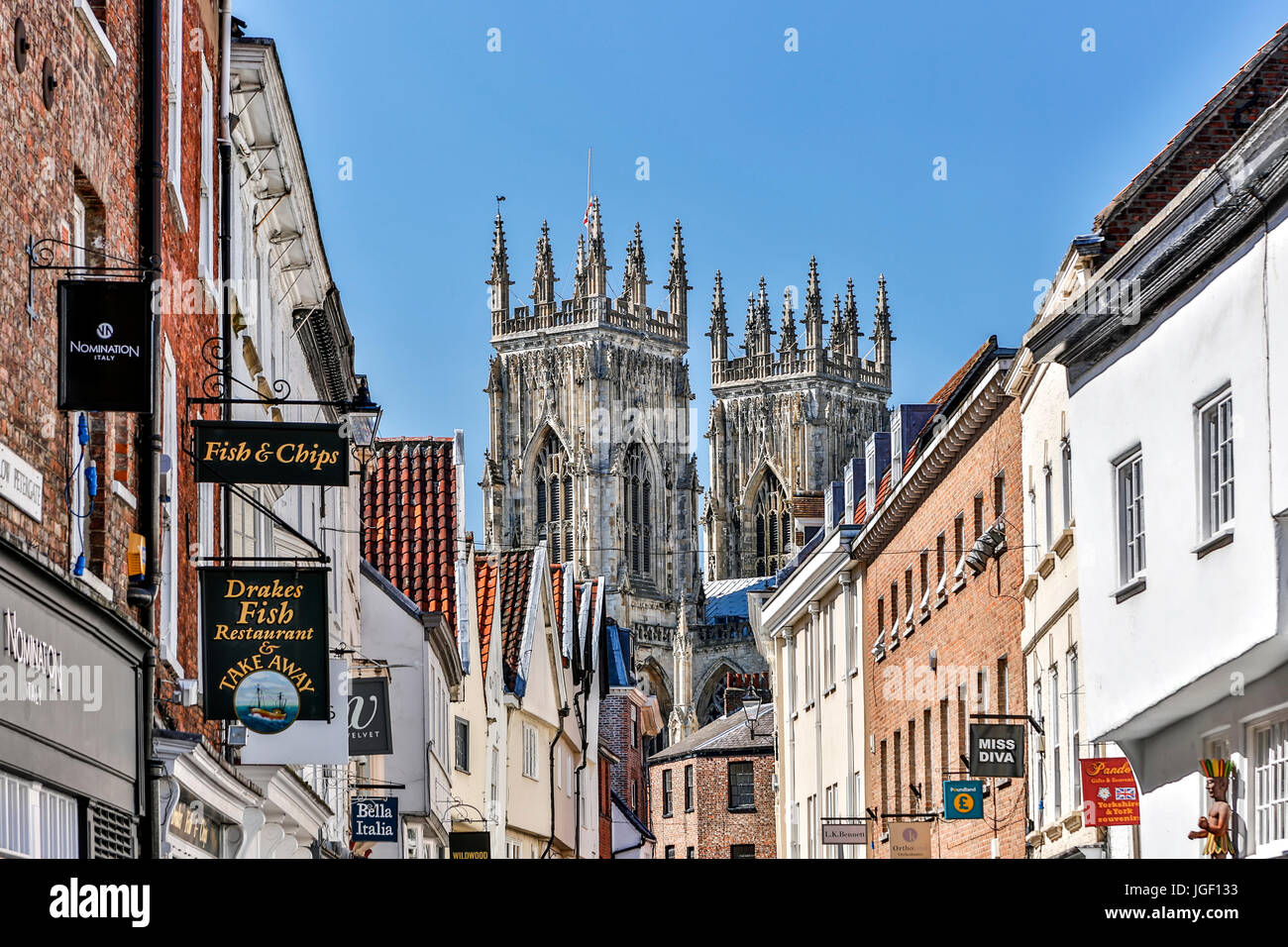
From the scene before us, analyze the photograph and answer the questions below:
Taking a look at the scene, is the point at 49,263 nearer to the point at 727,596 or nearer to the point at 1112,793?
the point at 1112,793

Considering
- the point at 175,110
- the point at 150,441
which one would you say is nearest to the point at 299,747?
the point at 150,441

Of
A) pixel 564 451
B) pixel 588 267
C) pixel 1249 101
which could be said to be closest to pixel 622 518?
pixel 564 451

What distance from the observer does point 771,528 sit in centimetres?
16300

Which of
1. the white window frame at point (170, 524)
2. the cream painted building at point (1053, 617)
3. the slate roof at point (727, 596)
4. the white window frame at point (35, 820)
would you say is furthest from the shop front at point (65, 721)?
the slate roof at point (727, 596)

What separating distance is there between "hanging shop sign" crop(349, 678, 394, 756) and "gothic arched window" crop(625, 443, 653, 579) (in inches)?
4757

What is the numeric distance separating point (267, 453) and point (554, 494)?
12871 cm

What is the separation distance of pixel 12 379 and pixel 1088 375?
13161 mm

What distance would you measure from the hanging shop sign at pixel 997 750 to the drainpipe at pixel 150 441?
13.8 m

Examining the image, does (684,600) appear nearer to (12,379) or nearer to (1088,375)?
(1088,375)

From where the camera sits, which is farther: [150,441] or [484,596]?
[484,596]

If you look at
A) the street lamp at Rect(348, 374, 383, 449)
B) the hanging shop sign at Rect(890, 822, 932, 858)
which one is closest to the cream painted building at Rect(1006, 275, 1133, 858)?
the hanging shop sign at Rect(890, 822, 932, 858)

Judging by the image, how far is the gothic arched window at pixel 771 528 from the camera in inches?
6373

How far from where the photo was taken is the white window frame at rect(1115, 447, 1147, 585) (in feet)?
73.2
